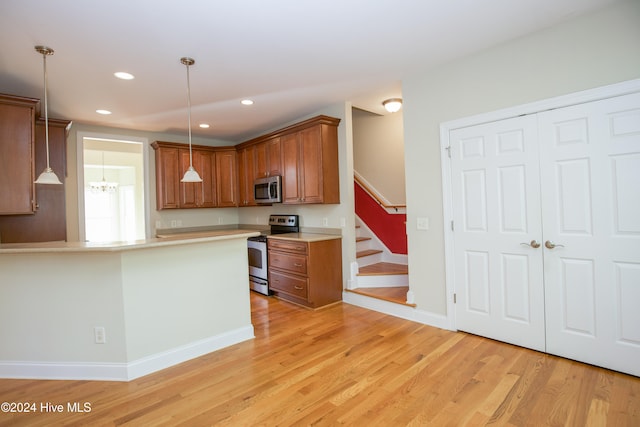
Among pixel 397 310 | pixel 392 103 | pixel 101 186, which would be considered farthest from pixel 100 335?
pixel 101 186

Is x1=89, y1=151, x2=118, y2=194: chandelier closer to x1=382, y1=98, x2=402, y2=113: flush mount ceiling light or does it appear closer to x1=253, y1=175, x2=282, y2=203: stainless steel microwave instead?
x1=253, y1=175, x2=282, y2=203: stainless steel microwave

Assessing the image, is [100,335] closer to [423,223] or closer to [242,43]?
[242,43]

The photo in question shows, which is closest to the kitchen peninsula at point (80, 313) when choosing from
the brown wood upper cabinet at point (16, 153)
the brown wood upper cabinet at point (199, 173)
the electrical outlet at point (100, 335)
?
the electrical outlet at point (100, 335)

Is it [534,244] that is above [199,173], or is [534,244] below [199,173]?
below

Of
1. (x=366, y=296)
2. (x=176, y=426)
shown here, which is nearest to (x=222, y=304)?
(x=176, y=426)

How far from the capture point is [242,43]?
2588 millimetres

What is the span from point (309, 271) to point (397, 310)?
114 centimetres

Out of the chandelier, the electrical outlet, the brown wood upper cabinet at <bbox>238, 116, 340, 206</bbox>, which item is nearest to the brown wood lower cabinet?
the brown wood upper cabinet at <bbox>238, 116, 340, 206</bbox>

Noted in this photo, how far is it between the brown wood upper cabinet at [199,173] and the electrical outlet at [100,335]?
3047mm

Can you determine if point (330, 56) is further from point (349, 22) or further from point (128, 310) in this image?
point (128, 310)

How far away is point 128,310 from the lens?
2465mm

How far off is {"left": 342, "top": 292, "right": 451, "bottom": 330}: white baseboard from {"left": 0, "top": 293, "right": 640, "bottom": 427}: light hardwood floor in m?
0.27

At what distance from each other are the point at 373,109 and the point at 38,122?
4.28 meters

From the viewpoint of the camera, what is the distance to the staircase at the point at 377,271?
3.95 m
